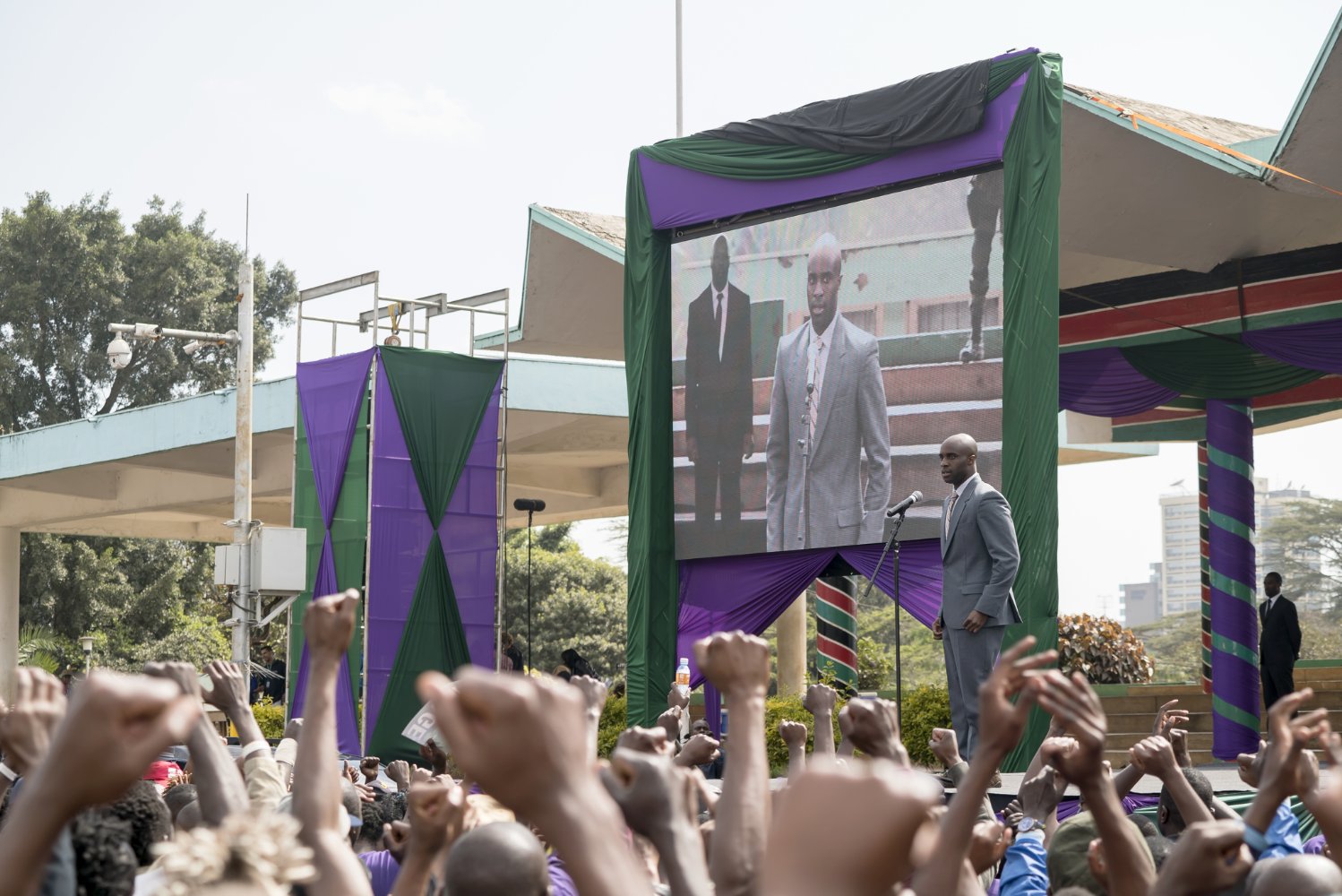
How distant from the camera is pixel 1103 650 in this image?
16.0 metres

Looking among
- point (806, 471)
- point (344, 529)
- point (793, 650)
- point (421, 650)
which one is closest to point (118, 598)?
point (344, 529)

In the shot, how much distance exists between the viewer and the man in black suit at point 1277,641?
46.2 feet

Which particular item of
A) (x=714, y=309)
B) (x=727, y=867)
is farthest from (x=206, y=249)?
(x=727, y=867)

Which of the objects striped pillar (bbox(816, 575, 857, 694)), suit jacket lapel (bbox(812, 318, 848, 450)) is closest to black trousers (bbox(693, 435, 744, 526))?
suit jacket lapel (bbox(812, 318, 848, 450))

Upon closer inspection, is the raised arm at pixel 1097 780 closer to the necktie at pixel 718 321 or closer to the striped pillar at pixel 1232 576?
the necktie at pixel 718 321

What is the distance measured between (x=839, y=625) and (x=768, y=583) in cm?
307

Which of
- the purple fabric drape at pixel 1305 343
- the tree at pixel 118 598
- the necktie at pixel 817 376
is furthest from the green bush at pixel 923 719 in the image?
the tree at pixel 118 598

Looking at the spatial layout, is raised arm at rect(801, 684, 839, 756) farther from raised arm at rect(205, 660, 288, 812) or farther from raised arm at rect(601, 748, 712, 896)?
raised arm at rect(601, 748, 712, 896)

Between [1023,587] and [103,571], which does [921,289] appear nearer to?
[1023,587]

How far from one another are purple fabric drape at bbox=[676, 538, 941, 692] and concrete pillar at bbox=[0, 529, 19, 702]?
15891 millimetres

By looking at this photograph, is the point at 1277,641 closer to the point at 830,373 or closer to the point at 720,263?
the point at 830,373

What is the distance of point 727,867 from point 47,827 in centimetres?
89

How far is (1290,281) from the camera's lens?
13477mm

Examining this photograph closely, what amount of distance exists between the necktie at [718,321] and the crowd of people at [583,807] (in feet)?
27.4
